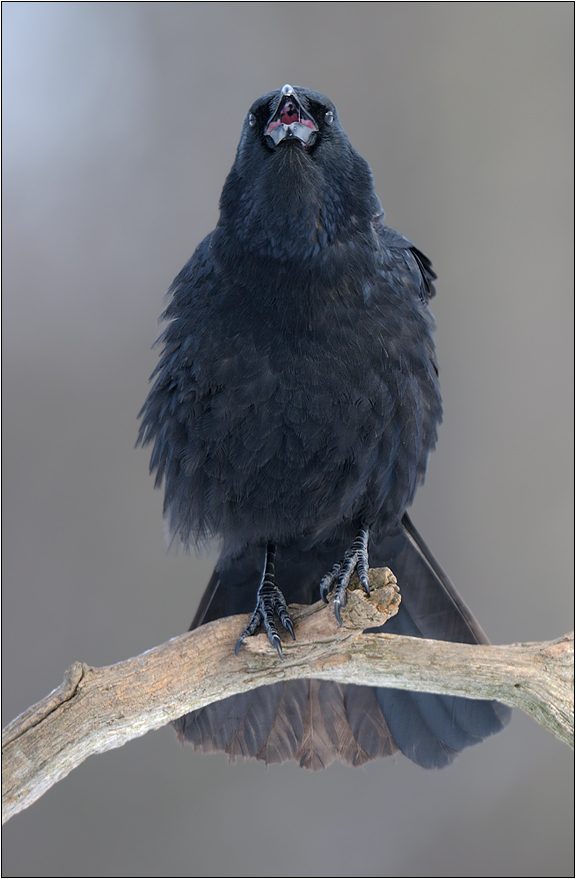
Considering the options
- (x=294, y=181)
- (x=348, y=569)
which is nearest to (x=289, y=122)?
(x=294, y=181)

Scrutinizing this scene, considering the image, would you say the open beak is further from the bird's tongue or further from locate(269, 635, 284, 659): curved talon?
locate(269, 635, 284, 659): curved talon

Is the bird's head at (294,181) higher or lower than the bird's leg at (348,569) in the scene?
higher

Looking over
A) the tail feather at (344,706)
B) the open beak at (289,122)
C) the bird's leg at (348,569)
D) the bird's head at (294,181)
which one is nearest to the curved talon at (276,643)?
the bird's leg at (348,569)

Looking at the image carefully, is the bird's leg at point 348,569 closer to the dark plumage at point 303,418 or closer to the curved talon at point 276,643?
the dark plumage at point 303,418

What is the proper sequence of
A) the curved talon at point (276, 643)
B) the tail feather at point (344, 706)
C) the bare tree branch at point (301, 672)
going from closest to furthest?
the bare tree branch at point (301, 672) → the curved talon at point (276, 643) → the tail feather at point (344, 706)

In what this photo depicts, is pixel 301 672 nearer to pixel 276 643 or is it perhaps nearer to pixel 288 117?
pixel 276 643

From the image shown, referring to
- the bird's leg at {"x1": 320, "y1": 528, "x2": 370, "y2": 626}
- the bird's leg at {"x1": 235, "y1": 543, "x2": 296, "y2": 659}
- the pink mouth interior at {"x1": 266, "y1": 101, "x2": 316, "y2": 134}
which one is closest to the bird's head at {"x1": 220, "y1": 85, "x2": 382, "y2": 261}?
the pink mouth interior at {"x1": 266, "y1": 101, "x2": 316, "y2": 134}

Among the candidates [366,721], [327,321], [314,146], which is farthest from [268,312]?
[366,721]
